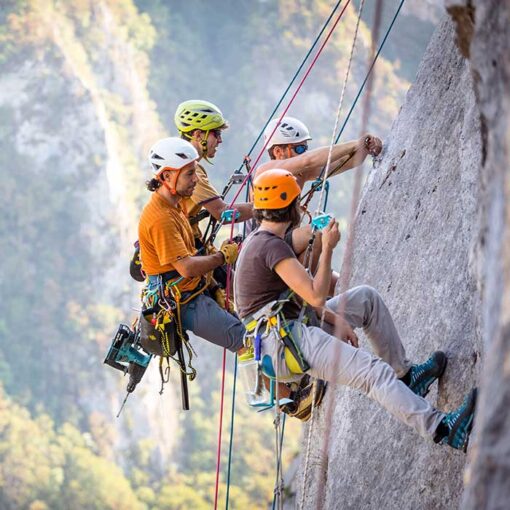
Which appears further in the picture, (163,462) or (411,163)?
(163,462)

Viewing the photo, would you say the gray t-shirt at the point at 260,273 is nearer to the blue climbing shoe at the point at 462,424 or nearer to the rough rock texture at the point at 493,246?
the blue climbing shoe at the point at 462,424

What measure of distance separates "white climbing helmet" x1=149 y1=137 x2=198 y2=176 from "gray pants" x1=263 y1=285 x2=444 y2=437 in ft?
4.38

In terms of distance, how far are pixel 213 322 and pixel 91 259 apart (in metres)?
51.2

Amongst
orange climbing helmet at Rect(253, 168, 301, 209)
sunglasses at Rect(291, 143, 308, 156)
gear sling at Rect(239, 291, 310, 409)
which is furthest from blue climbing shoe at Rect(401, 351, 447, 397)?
sunglasses at Rect(291, 143, 308, 156)

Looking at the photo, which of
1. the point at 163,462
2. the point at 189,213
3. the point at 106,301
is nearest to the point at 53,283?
the point at 106,301

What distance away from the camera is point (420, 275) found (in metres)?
→ 4.99

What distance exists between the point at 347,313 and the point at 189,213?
154 cm

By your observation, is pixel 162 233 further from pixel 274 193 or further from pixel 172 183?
pixel 274 193

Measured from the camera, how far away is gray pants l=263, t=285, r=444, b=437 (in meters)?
3.75

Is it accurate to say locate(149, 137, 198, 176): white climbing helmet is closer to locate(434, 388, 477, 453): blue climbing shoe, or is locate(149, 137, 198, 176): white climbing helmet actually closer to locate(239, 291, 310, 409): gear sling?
locate(239, 291, 310, 409): gear sling

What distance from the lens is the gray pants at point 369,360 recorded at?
375 centimetres

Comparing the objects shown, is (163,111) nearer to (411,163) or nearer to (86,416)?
(86,416)

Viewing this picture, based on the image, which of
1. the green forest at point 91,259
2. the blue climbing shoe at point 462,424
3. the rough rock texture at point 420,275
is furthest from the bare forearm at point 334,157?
the green forest at point 91,259

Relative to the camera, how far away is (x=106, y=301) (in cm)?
5478
